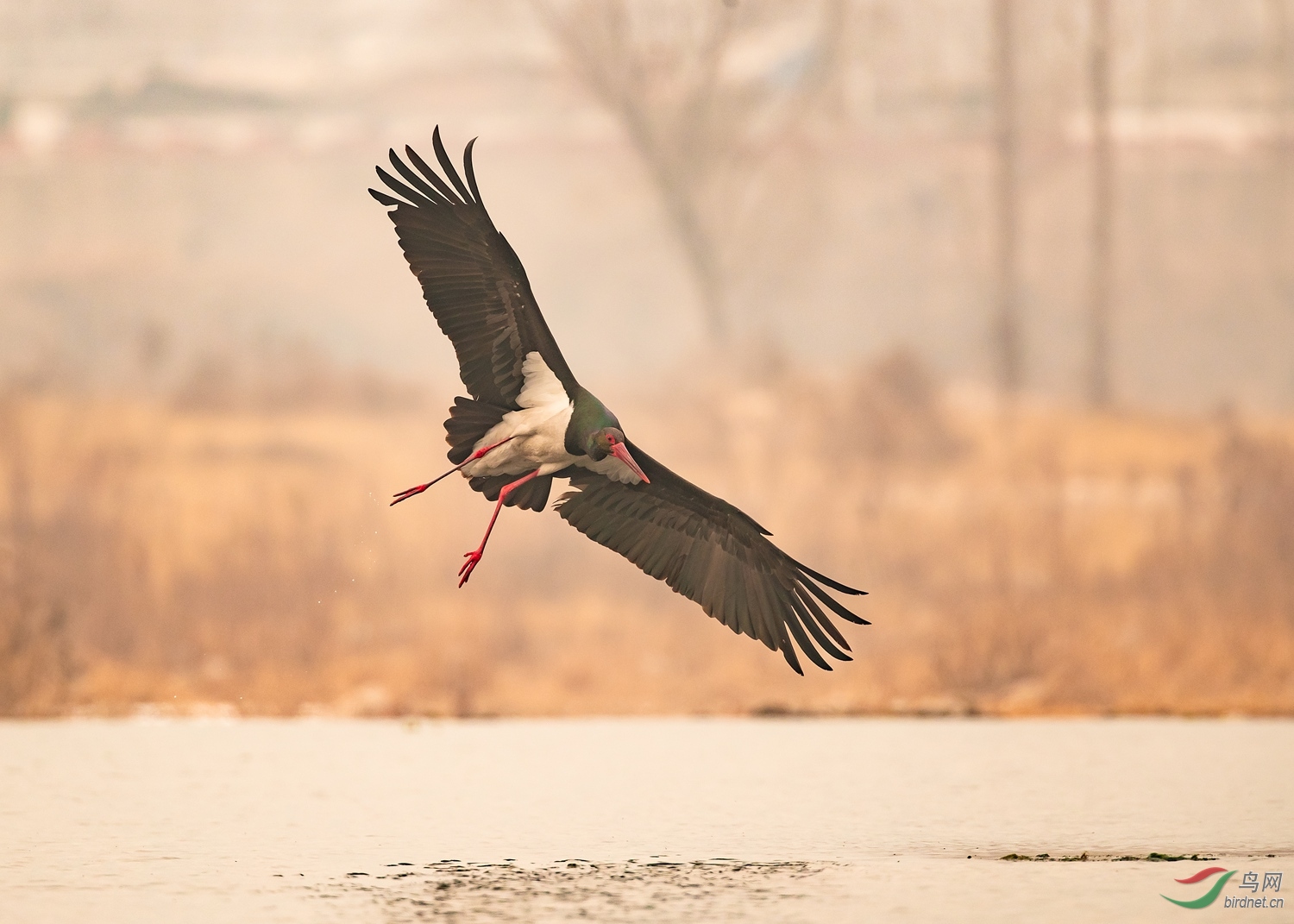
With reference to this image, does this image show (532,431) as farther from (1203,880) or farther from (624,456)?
(1203,880)

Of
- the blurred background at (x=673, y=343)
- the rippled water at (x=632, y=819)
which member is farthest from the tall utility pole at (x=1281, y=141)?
the rippled water at (x=632, y=819)

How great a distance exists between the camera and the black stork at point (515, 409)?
7.21m

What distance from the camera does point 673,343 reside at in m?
20.0

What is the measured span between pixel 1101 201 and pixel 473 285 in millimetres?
13713

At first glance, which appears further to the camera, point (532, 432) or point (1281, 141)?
point (1281, 141)

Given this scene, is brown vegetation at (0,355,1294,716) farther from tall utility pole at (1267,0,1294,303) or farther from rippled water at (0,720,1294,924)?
tall utility pole at (1267,0,1294,303)

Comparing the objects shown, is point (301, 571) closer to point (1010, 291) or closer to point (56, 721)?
point (56, 721)

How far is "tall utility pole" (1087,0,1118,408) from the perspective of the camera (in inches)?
766

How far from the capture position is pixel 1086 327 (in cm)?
1998

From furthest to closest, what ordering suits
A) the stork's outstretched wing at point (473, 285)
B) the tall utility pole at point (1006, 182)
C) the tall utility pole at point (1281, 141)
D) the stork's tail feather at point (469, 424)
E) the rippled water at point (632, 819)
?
the tall utility pole at point (1281, 141)
the tall utility pole at point (1006, 182)
the stork's tail feather at point (469, 424)
the stork's outstretched wing at point (473, 285)
the rippled water at point (632, 819)

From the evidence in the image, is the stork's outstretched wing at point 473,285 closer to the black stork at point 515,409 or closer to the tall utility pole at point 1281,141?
the black stork at point 515,409

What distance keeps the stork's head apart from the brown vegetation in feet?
21.9

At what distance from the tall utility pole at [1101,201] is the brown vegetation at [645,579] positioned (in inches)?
46.3

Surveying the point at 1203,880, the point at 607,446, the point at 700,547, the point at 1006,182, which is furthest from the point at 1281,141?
the point at 607,446
